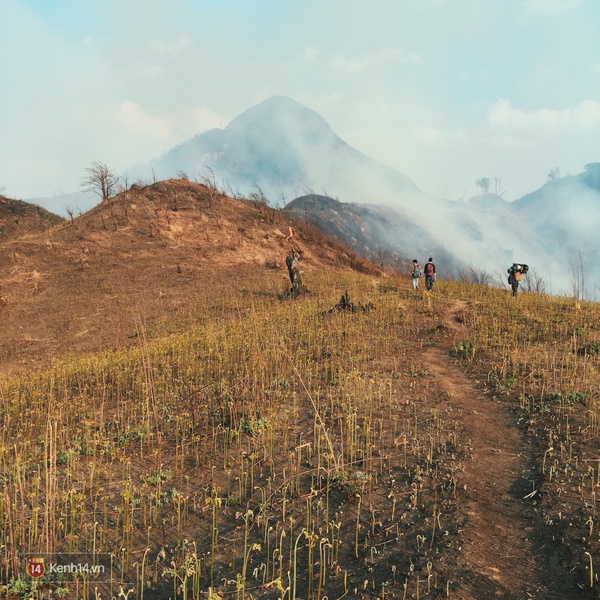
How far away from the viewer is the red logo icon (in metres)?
Answer: 4.27

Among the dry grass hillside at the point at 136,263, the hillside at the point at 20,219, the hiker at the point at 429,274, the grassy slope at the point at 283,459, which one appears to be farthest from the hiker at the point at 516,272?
the hillside at the point at 20,219

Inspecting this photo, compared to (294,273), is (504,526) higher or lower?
lower

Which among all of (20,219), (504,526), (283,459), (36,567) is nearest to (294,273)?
(283,459)

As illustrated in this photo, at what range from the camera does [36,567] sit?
170 inches

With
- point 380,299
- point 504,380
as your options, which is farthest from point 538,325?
point 380,299

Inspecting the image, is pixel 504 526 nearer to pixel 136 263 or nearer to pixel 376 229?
pixel 136 263

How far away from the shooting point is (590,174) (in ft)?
325

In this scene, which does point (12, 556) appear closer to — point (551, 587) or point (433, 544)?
point (433, 544)

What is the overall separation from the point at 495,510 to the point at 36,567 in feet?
16.6

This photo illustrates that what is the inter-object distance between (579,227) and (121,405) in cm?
8839

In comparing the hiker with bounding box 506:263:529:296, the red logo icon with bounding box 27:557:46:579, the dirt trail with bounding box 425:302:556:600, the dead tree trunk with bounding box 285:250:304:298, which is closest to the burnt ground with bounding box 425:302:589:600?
the dirt trail with bounding box 425:302:556:600

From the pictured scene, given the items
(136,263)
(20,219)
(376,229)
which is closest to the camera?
(136,263)

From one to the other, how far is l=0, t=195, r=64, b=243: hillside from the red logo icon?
41339 millimetres

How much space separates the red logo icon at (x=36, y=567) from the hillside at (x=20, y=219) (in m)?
41.3
